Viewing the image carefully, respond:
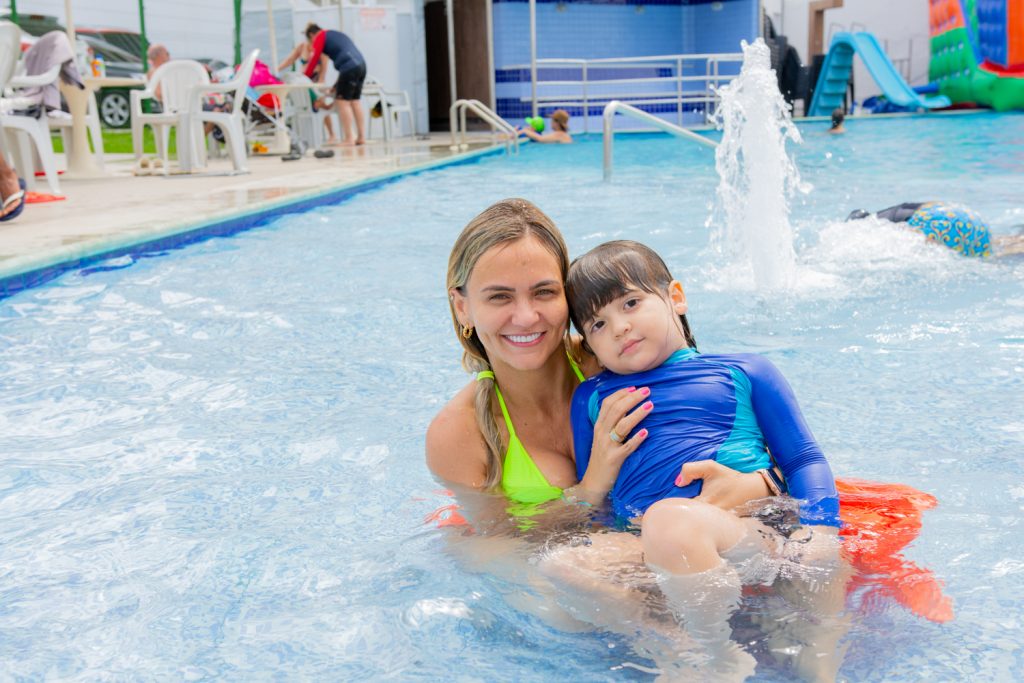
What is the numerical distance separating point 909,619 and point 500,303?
101cm

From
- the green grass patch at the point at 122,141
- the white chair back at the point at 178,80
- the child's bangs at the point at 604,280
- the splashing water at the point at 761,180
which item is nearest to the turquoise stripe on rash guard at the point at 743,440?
the child's bangs at the point at 604,280

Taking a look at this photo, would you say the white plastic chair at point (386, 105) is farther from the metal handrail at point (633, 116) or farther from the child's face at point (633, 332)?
the child's face at point (633, 332)

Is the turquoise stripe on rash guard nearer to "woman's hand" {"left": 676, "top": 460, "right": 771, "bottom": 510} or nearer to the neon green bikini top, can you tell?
"woman's hand" {"left": 676, "top": 460, "right": 771, "bottom": 510}

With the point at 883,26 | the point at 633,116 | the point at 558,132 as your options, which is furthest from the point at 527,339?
the point at 883,26

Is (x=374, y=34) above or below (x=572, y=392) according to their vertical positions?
above

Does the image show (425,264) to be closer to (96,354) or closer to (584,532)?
(96,354)

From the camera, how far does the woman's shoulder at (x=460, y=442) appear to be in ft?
7.73

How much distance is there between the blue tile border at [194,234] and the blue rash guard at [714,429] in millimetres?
4240

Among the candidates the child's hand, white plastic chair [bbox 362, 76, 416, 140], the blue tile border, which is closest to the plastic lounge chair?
white plastic chair [bbox 362, 76, 416, 140]

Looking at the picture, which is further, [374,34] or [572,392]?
[374,34]

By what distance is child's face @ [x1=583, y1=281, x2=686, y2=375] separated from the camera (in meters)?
2.15

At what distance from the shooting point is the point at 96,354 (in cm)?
445

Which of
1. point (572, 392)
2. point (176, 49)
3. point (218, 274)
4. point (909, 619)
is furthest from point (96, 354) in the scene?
point (176, 49)

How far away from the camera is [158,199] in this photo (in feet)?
27.2
